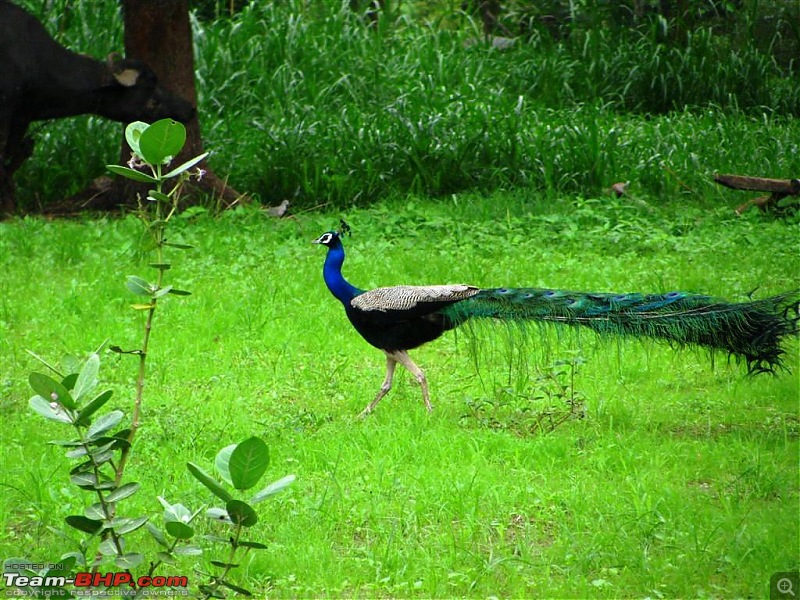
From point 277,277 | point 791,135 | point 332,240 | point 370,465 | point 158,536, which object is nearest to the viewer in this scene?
point 158,536

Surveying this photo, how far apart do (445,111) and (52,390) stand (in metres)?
9.49

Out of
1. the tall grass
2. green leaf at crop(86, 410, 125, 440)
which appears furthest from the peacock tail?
the tall grass

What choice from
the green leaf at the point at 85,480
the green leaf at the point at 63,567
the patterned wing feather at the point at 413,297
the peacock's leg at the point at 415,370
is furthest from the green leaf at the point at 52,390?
the peacock's leg at the point at 415,370

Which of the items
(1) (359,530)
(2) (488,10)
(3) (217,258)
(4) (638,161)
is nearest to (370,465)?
(1) (359,530)

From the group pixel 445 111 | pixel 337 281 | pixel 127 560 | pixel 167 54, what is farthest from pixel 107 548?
pixel 445 111

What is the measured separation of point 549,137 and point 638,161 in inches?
35.8

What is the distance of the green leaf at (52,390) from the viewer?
6.37 feet

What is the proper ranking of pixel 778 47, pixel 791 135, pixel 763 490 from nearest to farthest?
pixel 763 490 → pixel 791 135 → pixel 778 47

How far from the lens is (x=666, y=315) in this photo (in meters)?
4.91

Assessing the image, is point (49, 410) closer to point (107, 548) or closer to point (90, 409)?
point (90, 409)

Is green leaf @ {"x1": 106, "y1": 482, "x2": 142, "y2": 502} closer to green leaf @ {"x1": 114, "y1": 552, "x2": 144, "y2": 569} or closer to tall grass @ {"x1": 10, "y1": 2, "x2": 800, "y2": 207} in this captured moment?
green leaf @ {"x1": 114, "y1": 552, "x2": 144, "y2": 569}

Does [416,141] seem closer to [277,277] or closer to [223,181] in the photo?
Result: [223,181]

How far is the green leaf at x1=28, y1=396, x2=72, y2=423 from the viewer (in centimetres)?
195

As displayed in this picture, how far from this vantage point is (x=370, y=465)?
15.5 ft
